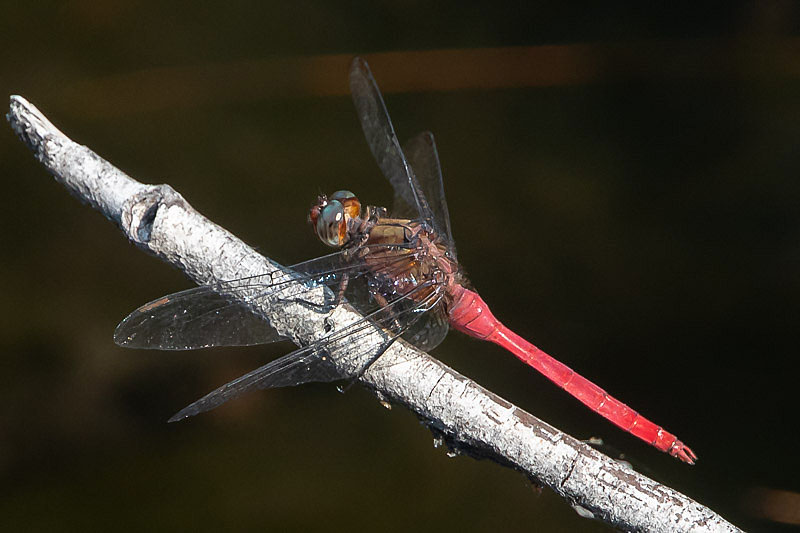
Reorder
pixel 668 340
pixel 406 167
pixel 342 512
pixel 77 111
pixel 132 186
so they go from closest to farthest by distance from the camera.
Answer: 1. pixel 132 186
2. pixel 406 167
3. pixel 342 512
4. pixel 668 340
5. pixel 77 111

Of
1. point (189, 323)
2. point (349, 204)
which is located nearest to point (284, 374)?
point (189, 323)

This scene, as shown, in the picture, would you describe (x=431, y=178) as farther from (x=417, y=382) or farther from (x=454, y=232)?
(x=417, y=382)

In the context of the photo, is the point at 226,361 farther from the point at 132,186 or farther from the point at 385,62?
the point at 385,62

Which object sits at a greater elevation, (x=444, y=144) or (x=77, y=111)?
(x=77, y=111)

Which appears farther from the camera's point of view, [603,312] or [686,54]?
[686,54]

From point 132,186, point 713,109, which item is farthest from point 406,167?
point 713,109

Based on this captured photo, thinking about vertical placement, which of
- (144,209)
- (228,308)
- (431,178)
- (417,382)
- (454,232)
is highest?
(144,209)

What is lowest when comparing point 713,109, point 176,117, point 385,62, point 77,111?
point 713,109
